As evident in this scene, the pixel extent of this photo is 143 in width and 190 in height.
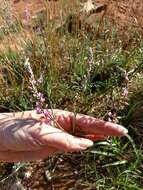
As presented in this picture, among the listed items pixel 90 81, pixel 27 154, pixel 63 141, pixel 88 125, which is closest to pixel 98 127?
pixel 88 125

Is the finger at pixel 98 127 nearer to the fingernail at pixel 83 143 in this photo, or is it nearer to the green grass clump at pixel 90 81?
the fingernail at pixel 83 143

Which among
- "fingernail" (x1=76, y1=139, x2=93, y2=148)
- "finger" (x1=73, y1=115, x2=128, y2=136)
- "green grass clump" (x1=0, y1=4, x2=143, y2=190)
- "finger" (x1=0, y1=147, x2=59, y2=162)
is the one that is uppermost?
"green grass clump" (x1=0, y1=4, x2=143, y2=190)

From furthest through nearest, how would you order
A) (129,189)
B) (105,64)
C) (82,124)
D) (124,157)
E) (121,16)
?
(121,16), (105,64), (124,157), (129,189), (82,124)

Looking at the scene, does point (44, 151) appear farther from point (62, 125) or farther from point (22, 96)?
point (22, 96)

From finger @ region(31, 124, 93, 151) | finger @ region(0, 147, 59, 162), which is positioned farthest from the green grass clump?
finger @ region(31, 124, 93, 151)

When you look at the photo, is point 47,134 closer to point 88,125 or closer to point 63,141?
point 63,141

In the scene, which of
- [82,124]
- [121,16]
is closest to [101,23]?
[121,16]

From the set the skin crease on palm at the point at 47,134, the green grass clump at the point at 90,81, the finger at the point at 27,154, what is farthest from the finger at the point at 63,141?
the green grass clump at the point at 90,81

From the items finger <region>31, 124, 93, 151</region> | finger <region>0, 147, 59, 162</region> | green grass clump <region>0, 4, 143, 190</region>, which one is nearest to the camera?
finger <region>31, 124, 93, 151</region>

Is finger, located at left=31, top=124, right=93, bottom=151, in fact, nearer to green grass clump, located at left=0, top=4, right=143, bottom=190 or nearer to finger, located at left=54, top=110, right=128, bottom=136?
finger, located at left=54, top=110, right=128, bottom=136
